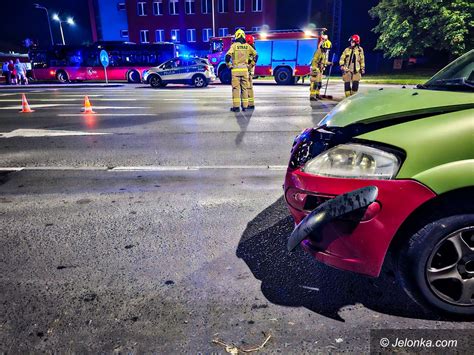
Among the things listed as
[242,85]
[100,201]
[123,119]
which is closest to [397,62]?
[242,85]

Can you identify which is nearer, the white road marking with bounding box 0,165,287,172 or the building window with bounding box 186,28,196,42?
the white road marking with bounding box 0,165,287,172

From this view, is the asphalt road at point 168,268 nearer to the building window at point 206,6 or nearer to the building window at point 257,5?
the building window at point 257,5

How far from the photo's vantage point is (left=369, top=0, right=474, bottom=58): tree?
936 inches

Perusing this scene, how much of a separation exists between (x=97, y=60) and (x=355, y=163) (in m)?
29.5

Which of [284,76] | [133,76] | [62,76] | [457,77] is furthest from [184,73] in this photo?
[457,77]

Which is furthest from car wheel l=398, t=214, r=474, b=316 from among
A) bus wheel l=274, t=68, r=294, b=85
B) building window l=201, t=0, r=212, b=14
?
building window l=201, t=0, r=212, b=14

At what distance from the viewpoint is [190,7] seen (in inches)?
1815

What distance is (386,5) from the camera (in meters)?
28.0

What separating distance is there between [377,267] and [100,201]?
10.1ft

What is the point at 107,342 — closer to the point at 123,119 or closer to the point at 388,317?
the point at 388,317

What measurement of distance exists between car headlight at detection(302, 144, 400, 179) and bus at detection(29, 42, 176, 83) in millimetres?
27043

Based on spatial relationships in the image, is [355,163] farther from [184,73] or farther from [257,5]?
[257,5]

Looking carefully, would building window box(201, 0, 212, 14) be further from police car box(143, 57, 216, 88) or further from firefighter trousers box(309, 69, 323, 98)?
firefighter trousers box(309, 69, 323, 98)

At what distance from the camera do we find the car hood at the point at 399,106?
2.01 meters
